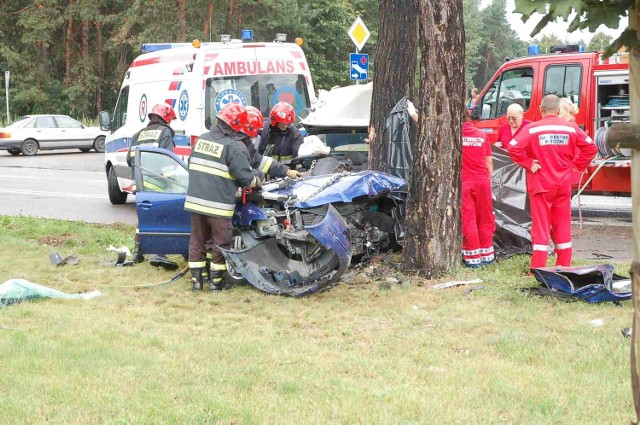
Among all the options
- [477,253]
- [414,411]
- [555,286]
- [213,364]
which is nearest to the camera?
[414,411]

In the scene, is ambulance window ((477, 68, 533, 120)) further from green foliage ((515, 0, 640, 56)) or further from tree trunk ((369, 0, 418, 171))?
green foliage ((515, 0, 640, 56))

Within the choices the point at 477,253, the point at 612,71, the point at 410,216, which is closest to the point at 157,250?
the point at 410,216

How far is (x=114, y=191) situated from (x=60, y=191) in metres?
2.82

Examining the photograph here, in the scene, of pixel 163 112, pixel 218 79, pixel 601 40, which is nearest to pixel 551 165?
pixel 163 112

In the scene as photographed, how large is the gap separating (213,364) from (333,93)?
19.7 ft

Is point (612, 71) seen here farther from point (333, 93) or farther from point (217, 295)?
point (217, 295)

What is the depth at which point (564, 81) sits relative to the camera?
41.2 feet

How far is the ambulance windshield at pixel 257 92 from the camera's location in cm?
1221

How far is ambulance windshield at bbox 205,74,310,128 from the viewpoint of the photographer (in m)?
12.2

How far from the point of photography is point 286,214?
7750 mm

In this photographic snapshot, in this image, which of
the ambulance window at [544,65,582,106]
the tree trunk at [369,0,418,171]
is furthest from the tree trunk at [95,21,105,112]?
the tree trunk at [369,0,418,171]

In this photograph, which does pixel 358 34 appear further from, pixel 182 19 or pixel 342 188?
pixel 182 19

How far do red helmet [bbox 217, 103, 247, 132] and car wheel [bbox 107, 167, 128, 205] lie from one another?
7351 mm

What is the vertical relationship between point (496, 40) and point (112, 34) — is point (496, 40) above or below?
above
